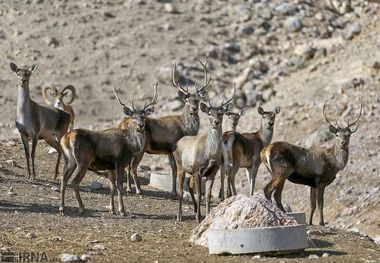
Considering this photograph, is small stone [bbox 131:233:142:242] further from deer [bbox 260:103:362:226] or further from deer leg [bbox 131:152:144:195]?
deer leg [bbox 131:152:144:195]

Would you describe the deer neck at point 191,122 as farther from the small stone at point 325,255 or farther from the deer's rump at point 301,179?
the small stone at point 325,255

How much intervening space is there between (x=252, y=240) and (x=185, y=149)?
5249 millimetres

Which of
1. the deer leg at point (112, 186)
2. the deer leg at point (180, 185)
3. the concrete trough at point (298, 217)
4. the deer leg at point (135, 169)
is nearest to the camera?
the concrete trough at point (298, 217)

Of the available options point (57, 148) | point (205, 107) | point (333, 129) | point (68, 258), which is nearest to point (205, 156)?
point (205, 107)

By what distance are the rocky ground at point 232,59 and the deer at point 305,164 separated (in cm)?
→ 772

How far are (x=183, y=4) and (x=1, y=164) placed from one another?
80.8 ft

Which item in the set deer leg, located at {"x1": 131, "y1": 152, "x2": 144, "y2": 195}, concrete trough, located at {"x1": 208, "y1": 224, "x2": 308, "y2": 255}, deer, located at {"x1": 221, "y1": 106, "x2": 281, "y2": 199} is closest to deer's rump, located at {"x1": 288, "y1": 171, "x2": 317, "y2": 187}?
deer, located at {"x1": 221, "y1": 106, "x2": 281, "y2": 199}

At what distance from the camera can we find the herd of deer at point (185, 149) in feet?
69.6

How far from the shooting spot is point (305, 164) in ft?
76.2

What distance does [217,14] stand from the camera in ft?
A: 161

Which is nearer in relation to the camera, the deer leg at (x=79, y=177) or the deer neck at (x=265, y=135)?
the deer leg at (x=79, y=177)

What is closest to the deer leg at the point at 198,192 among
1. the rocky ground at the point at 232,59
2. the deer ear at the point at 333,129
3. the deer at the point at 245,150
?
the deer at the point at 245,150

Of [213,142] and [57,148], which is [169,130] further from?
[213,142]

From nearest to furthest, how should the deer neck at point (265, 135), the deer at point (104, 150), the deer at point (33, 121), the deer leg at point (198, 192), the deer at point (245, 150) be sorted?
the deer leg at point (198, 192), the deer at point (104, 150), the deer at point (245, 150), the deer at point (33, 121), the deer neck at point (265, 135)
